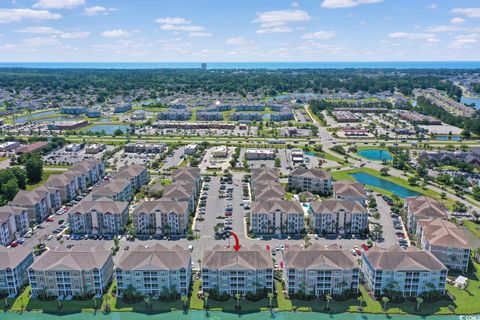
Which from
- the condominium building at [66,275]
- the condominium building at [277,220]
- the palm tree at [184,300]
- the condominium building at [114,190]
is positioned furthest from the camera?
the condominium building at [114,190]

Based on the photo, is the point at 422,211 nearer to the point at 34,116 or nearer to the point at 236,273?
the point at 236,273

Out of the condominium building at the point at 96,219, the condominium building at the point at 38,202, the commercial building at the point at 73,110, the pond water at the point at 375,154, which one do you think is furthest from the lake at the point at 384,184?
the commercial building at the point at 73,110

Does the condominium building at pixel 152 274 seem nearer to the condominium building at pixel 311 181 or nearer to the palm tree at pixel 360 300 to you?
the palm tree at pixel 360 300

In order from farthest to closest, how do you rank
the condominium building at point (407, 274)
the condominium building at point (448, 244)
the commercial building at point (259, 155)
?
the commercial building at point (259, 155)
the condominium building at point (448, 244)
the condominium building at point (407, 274)

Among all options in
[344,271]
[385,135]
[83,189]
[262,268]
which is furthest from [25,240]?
[385,135]

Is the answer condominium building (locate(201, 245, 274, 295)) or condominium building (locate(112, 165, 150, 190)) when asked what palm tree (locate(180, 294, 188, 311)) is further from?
condominium building (locate(112, 165, 150, 190))

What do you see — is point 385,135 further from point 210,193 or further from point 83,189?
point 83,189
